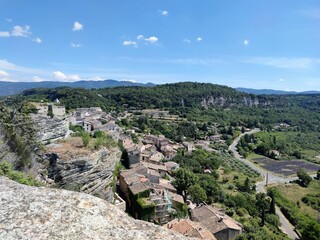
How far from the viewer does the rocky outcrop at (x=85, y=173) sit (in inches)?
832

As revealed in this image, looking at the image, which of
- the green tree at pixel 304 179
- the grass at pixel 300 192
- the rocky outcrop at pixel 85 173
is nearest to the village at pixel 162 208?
the rocky outcrop at pixel 85 173

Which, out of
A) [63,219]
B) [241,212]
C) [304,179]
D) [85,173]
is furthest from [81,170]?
[304,179]

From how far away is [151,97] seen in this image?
140m

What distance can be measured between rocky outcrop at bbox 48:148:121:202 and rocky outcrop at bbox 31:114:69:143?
11.6 ft

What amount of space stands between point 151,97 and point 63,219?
448 feet

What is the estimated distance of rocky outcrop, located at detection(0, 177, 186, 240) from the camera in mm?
3803

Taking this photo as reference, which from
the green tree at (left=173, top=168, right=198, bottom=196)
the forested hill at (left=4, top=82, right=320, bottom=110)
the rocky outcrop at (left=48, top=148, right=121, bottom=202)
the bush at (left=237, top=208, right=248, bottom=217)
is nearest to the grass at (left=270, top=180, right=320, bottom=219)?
the bush at (left=237, top=208, right=248, bottom=217)

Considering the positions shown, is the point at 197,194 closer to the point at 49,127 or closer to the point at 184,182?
the point at 184,182

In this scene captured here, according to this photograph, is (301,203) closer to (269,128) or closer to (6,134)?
(6,134)

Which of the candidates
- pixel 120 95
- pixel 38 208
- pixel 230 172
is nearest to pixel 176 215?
pixel 38 208

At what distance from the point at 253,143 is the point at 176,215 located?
8421cm

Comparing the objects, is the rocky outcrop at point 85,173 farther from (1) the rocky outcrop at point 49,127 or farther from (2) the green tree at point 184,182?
(2) the green tree at point 184,182

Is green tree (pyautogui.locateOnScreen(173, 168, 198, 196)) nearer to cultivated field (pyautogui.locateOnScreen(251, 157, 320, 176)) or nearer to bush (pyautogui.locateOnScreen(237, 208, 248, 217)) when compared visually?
bush (pyautogui.locateOnScreen(237, 208, 248, 217))

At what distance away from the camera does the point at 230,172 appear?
64438 mm
